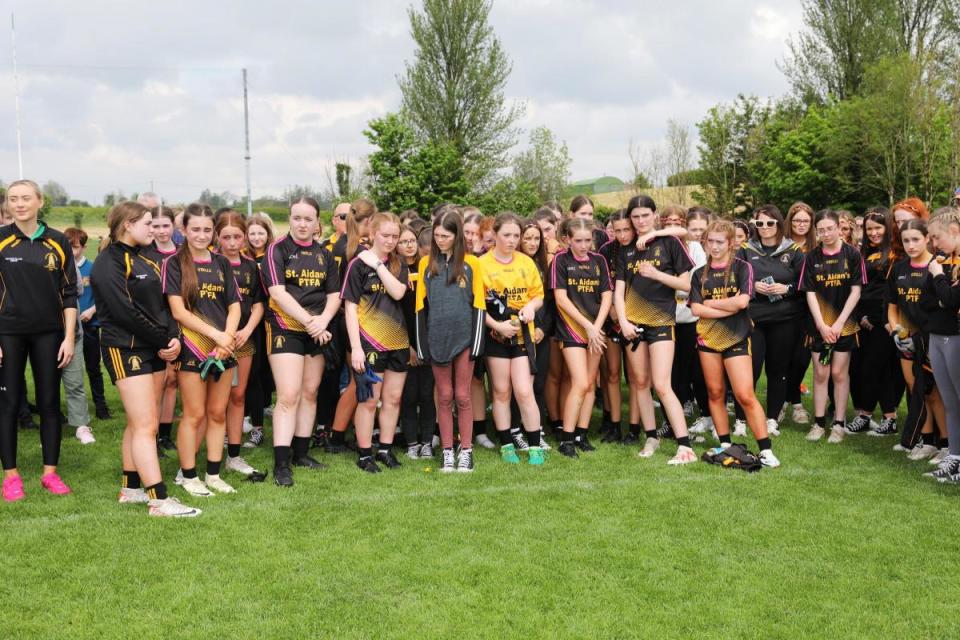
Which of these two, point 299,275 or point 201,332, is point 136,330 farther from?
point 299,275

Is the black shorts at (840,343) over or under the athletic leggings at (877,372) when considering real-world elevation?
over

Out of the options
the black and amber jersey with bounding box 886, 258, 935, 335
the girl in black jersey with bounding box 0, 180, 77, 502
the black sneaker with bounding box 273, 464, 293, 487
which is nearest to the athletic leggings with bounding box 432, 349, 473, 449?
the black sneaker with bounding box 273, 464, 293, 487

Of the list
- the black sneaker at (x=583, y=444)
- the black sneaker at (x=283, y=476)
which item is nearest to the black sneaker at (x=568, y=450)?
the black sneaker at (x=583, y=444)

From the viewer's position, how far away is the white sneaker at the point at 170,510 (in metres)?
4.93

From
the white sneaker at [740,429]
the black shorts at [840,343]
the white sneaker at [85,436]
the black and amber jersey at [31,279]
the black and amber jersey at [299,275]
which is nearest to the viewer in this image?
the black and amber jersey at [31,279]

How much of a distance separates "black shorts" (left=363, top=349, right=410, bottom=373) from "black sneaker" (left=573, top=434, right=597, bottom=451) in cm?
177

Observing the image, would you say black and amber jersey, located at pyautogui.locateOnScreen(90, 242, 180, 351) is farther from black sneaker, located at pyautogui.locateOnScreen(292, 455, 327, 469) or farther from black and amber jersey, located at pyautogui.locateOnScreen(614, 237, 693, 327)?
black and amber jersey, located at pyautogui.locateOnScreen(614, 237, 693, 327)

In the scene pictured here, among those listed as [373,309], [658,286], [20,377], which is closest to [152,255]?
[20,377]

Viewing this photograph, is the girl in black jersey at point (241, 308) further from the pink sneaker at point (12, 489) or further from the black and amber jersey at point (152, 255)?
the pink sneaker at point (12, 489)

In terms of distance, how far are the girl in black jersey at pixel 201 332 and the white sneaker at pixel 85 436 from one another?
1.97 m

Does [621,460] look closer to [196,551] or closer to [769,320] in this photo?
[769,320]

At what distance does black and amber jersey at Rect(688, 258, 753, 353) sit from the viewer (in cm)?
614

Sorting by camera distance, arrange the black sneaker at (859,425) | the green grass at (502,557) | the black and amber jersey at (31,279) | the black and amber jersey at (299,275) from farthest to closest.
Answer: the black sneaker at (859,425)
the black and amber jersey at (299,275)
the black and amber jersey at (31,279)
the green grass at (502,557)

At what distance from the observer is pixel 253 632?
3480mm
